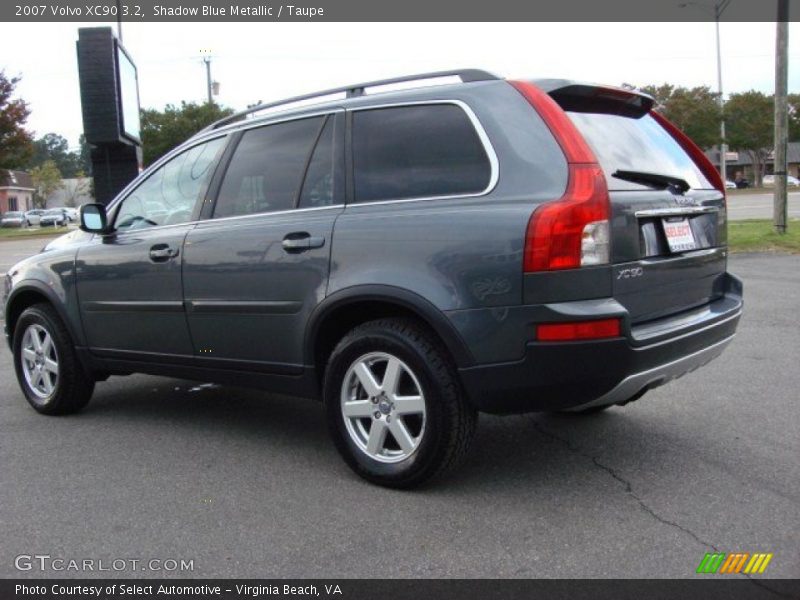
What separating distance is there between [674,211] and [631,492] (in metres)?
1.31

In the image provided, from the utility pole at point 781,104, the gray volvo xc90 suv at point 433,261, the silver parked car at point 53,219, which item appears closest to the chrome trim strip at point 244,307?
Result: the gray volvo xc90 suv at point 433,261

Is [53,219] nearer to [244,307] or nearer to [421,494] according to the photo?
[244,307]

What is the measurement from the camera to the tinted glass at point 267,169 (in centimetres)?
429

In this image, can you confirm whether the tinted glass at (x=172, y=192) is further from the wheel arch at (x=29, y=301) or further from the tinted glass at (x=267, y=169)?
the wheel arch at (x=29, y=301)

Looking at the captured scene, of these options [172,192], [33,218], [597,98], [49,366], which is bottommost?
[49,366]

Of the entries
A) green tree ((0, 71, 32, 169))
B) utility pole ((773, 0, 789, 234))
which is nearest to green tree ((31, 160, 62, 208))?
green tree ((0, 71, 32, 169))

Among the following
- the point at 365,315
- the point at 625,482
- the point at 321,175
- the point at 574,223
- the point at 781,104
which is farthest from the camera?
the point at 781,104

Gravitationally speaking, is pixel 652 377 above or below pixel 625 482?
above

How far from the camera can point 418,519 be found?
353 cm

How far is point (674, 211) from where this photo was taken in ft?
12.6

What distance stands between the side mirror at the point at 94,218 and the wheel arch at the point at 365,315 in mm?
1896

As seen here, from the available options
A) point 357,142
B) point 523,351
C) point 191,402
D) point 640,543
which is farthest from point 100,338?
point 640,543

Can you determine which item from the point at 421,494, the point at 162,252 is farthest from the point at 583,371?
the point at 162,252

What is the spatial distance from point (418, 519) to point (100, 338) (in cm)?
266
